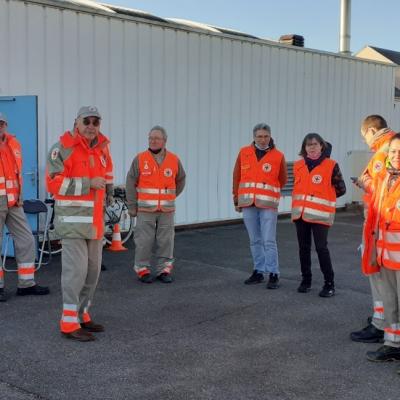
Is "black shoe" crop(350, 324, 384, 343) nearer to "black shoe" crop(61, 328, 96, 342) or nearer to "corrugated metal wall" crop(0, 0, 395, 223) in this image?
"black shoe" crop(61, 328, 96, 342)

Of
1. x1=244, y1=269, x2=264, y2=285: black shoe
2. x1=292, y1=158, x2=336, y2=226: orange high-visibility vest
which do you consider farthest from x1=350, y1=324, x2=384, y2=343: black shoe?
A: x1=244, y1=269, x2=264, y2=285: black shoe

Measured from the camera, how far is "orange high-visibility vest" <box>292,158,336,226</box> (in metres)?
6.59

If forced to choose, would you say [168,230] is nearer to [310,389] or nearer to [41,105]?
[41,105]

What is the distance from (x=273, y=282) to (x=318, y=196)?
3.94 ft

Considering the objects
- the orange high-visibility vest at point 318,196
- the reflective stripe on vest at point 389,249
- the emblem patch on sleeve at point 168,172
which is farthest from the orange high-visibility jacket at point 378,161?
the emblem patch on sleeve at point 168,172

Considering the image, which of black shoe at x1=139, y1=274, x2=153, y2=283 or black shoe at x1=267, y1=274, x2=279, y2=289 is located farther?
black shoe at x1=139, y1=274, x2=153, y2=283

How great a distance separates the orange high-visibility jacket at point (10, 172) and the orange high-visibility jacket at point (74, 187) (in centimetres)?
154

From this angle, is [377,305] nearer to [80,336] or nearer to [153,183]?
[80,336]

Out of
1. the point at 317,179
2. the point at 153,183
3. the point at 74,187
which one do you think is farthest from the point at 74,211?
the point at 317,179

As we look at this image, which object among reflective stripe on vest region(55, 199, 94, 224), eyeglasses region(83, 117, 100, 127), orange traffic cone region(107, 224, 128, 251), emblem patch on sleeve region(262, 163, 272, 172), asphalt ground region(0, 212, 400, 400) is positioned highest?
eyeglasses region(83, 117, 100, 127)

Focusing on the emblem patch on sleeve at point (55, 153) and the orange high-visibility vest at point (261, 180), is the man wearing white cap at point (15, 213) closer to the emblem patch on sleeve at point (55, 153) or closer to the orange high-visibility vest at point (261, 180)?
the emblem patch on sleeve at point (55, 153)

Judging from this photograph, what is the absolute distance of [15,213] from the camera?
6684 millimetres

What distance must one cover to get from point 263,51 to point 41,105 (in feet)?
17.0

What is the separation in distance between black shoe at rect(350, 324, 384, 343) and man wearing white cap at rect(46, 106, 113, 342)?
7.58 ft
